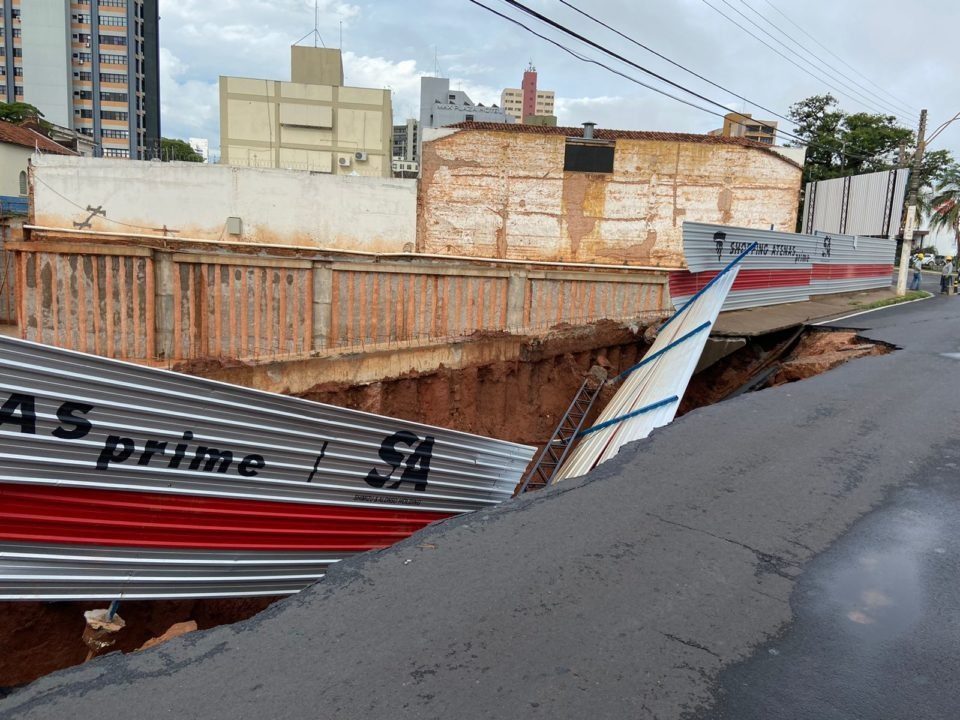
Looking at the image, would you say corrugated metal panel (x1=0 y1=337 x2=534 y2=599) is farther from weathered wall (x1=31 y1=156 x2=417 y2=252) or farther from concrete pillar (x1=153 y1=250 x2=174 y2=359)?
weathered wall (x1=31 y1=156 x2=417 y2=252)

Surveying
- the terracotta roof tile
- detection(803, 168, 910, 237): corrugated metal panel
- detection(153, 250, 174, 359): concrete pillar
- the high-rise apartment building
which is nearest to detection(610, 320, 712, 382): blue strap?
detection(153, 250, 174, 359): concrete pillar

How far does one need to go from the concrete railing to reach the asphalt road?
6.46 meters

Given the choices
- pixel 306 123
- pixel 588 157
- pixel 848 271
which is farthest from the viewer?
pixel 306 123

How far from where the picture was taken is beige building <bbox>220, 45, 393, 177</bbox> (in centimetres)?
3809

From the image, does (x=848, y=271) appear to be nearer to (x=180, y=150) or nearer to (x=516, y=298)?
(x=516, y=298)

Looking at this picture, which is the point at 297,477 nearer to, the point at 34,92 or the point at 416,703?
the point at 416,703

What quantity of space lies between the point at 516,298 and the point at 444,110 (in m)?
63.1

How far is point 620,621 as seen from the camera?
9.49ft

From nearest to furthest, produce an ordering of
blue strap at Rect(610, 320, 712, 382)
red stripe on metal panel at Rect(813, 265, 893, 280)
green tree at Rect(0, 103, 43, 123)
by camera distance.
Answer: blue strap at Rect(610, 320, 712, 382), red stripe on metal panel at Rect(813, 265, 893, 280), green tree at Rect(0, 103, 43, 123)

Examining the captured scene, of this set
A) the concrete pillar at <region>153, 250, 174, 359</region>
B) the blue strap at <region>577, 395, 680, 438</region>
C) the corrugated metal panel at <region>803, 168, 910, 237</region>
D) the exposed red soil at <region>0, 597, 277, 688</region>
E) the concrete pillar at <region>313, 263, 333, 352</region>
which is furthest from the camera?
the corrugated metal panel at <region>803, 168, 910, 237</region>

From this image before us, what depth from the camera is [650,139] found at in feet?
82.8

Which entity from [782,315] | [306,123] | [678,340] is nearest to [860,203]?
[782,315]

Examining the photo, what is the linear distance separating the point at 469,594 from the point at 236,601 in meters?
3.51

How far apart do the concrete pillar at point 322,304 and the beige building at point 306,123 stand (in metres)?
29.1
